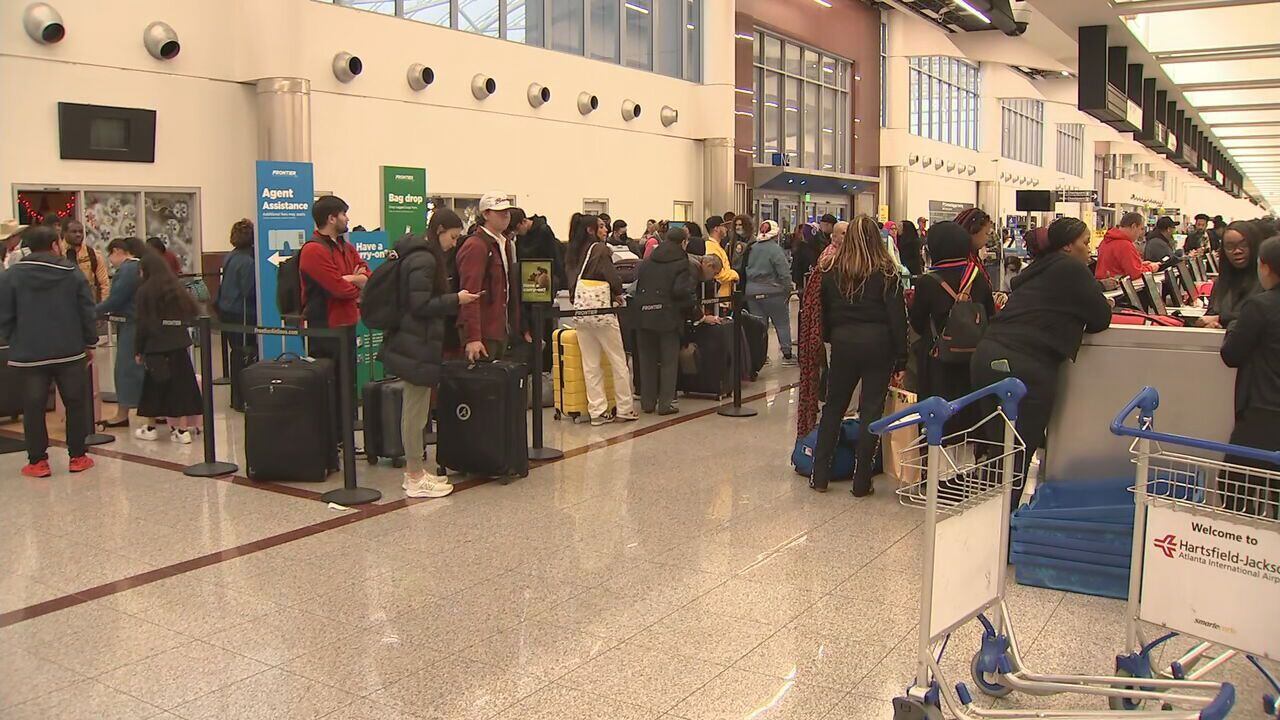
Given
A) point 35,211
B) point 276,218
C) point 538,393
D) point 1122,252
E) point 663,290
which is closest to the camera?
point 538,393

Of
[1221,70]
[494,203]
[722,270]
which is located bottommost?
[722,270]

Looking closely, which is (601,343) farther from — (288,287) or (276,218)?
(276,218)

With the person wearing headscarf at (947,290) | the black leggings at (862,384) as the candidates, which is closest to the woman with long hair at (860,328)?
the black leggings at (862,384)

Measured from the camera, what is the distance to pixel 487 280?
22.5 ft

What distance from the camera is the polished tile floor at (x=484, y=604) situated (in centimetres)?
353

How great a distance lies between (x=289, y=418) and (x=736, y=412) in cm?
377

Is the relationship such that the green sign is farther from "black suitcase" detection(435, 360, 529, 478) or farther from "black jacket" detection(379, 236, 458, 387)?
"black jacket" detection(379, 236, 458, 387)

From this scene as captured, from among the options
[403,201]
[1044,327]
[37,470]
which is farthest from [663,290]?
[37,470]

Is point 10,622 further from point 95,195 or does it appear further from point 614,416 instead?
point 95,195

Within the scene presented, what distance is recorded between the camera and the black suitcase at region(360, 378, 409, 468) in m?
6.84

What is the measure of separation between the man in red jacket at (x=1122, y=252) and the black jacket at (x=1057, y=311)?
16.6 ft

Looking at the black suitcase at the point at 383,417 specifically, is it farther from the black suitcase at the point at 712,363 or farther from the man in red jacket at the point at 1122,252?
the man in red jacket at the point at 1122,252

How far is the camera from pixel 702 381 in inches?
380

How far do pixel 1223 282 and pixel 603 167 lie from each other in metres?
14.5
